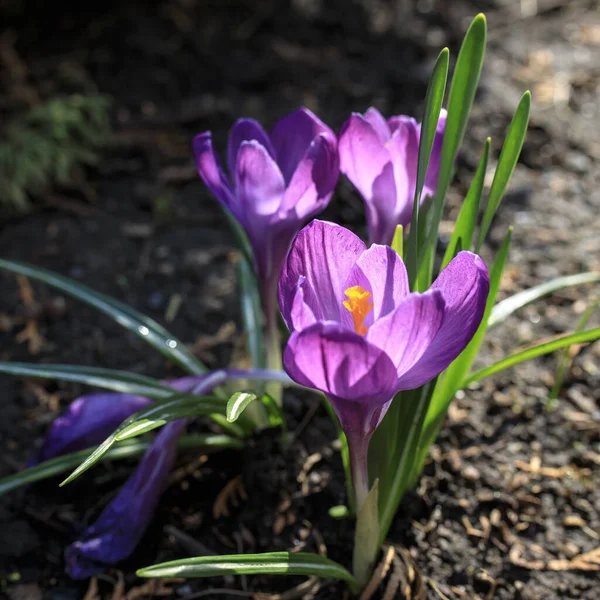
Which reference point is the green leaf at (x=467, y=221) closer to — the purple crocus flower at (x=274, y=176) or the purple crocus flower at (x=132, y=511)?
the purple crocus flower at (x=274, y=176)

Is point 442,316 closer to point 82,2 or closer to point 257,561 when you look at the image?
point 257,561

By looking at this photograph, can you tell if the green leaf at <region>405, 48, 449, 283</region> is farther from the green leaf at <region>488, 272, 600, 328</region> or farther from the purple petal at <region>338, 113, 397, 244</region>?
the green leaf at <region>488, 272, 600, 328</region>

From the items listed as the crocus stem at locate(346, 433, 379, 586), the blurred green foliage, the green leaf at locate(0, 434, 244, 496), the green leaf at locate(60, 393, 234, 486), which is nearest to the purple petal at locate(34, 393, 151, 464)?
the green leaf at locate(0, 434, 244, 496)

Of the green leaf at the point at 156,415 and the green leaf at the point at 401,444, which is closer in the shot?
the green leaf at the point at 156,415

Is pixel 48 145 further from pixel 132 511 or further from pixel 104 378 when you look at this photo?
pixel 132 511

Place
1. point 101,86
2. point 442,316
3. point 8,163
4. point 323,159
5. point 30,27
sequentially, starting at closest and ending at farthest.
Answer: point 442,316 < point 323,159 < point 8,163 < point 101,86 < point 30,27

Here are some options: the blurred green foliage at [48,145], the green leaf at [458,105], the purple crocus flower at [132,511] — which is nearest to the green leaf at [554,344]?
the green leaf at [458,105]

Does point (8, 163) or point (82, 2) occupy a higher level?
point (82, 2)

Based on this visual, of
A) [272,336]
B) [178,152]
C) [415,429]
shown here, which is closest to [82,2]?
[178,152]
